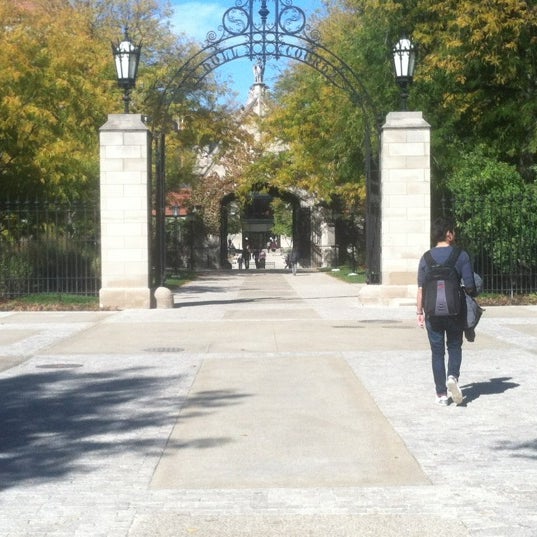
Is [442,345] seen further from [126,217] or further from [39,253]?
[39,253]

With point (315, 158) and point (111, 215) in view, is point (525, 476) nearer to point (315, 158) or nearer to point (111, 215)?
point (111, 215)

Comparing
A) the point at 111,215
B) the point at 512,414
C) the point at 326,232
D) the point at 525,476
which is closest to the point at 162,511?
the point at 525,476

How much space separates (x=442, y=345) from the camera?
9133mm

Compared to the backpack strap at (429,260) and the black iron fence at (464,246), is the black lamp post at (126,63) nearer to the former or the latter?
the black iron fence at (464,246)

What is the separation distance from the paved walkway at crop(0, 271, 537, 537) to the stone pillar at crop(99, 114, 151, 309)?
610 centimetres

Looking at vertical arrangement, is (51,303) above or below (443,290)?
below

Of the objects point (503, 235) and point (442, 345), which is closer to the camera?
point (442, 345)

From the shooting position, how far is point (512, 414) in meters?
8.72

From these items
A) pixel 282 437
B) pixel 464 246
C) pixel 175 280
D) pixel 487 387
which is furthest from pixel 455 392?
pixel 175 280

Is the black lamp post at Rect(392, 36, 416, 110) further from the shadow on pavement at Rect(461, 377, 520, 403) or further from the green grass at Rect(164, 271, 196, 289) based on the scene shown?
the green grass at Rect(164, 271, 196, 289)

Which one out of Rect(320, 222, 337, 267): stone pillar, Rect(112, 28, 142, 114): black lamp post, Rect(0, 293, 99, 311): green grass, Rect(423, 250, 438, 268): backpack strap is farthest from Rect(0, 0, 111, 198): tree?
Rect(320, 222, 337, 267): stone pillar

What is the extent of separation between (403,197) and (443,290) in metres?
12.5

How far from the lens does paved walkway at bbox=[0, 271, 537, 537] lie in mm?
5645

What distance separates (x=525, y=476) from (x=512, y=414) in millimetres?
2248
